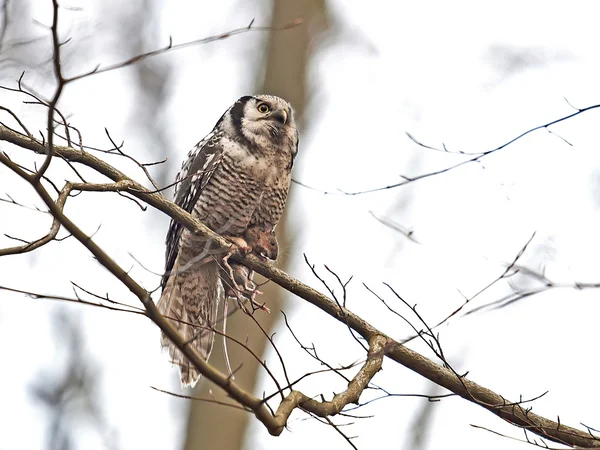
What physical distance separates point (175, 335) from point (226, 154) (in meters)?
3.52

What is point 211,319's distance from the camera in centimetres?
621

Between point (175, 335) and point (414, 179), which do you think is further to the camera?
point (414, 179)

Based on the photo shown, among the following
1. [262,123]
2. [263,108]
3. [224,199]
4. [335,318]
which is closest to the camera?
[335,318]

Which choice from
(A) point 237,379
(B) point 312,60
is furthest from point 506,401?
(B) point 312,60

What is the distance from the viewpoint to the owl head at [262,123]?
595 cm

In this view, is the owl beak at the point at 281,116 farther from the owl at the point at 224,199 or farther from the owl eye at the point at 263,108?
the owl eye at the point at 263,108

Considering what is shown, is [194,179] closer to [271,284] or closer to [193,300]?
[193,300]

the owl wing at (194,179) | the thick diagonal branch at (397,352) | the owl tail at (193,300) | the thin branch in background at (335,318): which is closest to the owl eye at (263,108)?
the owl wing at (194,179)

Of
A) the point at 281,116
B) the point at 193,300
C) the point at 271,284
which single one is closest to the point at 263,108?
the point at 281,116

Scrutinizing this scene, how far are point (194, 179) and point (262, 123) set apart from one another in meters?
0.71

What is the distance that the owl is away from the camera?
5.79 meters

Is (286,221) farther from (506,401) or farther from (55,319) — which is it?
(506,401)

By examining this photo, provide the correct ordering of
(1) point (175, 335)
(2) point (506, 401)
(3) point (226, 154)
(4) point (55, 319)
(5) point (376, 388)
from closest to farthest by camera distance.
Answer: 1. (1) point (175, 335)
2. (5) point (376, 388)
3. (2) point (506, 401)
4. (3) point (226, 154)
5. (4) point (55, 319)

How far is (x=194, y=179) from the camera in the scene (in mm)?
5871
